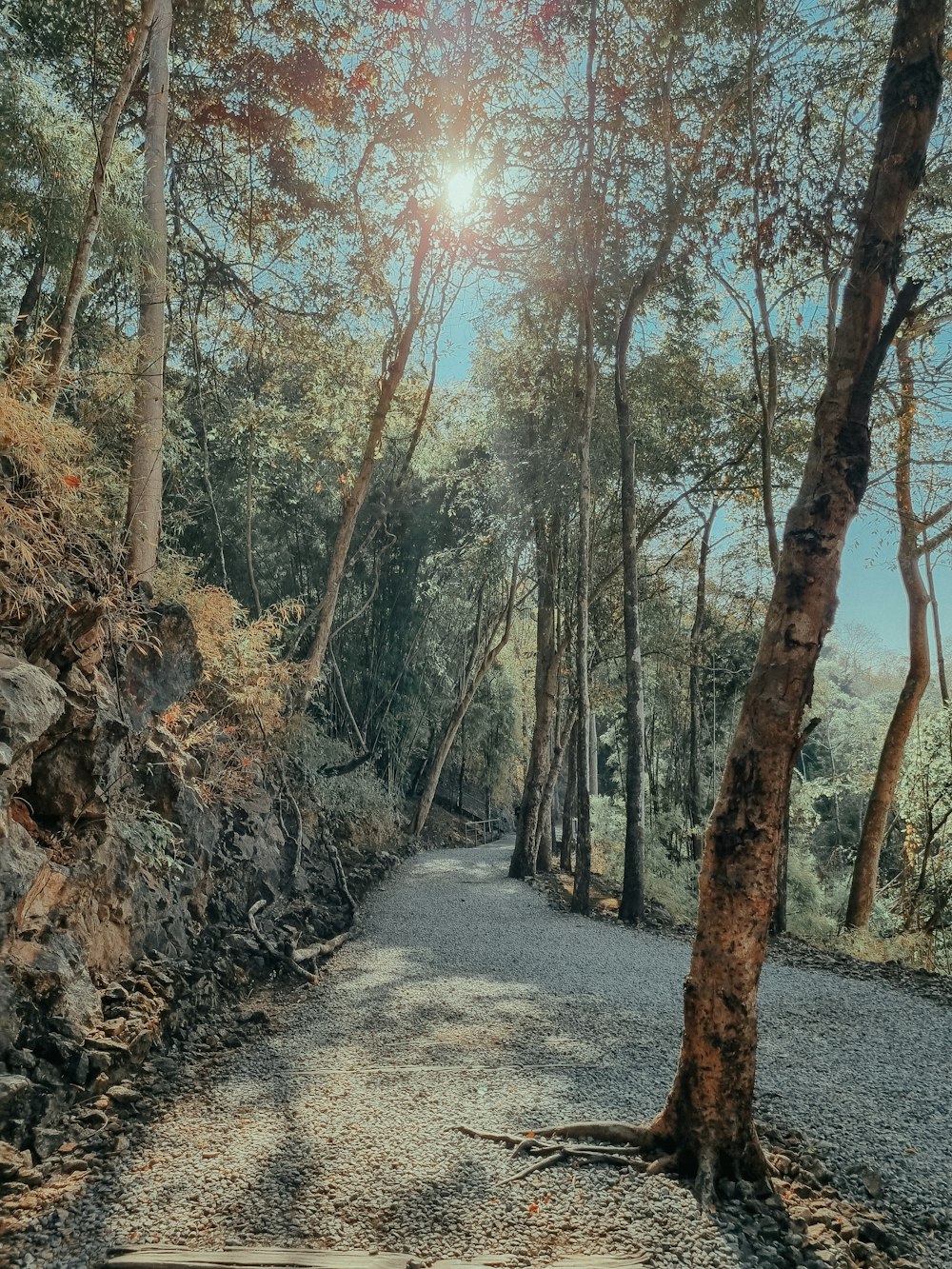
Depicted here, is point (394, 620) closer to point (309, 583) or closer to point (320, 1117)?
point (309, 583)

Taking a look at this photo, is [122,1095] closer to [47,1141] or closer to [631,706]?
[47,1141]

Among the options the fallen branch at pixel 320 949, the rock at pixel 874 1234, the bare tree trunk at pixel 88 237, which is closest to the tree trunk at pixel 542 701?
the fallen branch at pixel 320 949

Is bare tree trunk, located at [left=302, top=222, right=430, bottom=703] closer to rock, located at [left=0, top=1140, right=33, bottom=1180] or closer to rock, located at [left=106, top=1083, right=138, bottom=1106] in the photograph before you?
rock, located at [left=106, top=1083, right=138, bottom=1106]

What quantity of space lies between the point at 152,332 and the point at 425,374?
6673 millimetres

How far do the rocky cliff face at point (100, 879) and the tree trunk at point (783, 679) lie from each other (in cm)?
240

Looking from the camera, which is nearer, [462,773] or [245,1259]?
[245,1259]

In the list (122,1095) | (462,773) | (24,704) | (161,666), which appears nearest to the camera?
(122,1095)

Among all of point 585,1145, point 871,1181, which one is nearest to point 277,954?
point 585,1145

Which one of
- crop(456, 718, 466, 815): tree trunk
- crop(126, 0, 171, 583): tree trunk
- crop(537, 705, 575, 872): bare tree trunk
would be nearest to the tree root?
crop(126, 0, 171, 583): tree trunk

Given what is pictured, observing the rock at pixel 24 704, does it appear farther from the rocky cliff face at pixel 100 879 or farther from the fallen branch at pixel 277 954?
the fallen branch at pixel 277 954

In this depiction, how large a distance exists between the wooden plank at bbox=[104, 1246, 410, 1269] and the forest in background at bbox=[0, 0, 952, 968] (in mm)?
2333

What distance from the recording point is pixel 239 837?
680cm

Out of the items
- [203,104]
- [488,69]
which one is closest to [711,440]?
[488,69]

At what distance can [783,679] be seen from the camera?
294cm
